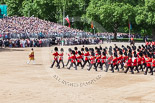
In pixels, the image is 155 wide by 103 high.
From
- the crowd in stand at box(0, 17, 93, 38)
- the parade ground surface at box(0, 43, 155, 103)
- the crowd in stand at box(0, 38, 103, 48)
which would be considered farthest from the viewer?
the crowd in stand at box(0, 17, 93, 38)

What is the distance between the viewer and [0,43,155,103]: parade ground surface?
699 inches

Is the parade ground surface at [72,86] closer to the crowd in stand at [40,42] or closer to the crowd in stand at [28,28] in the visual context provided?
the crowd in stand at [40,42]

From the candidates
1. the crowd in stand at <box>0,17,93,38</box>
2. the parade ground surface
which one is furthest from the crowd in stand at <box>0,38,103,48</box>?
the parade ground surface

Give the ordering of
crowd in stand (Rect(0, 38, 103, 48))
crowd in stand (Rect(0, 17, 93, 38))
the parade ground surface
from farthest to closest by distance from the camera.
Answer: crowd in stand (Rect(0, 17, 93, 38))
crowd in stand (Rect(0, 38, 103, 48))
the parade ground surface

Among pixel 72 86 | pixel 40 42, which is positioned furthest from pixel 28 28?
pixel 72 86

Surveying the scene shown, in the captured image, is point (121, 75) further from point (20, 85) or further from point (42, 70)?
point (20, 85)

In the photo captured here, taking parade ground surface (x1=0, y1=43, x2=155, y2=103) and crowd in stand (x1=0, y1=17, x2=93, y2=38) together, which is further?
crowd in stand (x1=0, y1=17, x2=93, y2=38)

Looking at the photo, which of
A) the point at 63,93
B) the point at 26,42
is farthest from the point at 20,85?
the point at 26,42

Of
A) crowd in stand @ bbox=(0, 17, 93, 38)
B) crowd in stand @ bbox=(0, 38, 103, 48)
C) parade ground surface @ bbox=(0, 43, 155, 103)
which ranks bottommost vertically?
parade ground surface @ bbox=(0, 43, 155, 103)

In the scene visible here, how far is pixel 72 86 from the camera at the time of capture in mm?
21641

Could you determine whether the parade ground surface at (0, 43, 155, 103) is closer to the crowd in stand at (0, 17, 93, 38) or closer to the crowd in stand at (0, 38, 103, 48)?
the crowd in stand at (0, 38, 103, 48)

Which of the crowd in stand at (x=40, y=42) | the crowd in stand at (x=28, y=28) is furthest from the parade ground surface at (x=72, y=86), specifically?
the crowd in stand at (x=28, y=28)

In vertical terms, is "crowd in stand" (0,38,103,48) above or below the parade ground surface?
above

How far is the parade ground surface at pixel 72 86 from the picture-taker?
17.8 m
